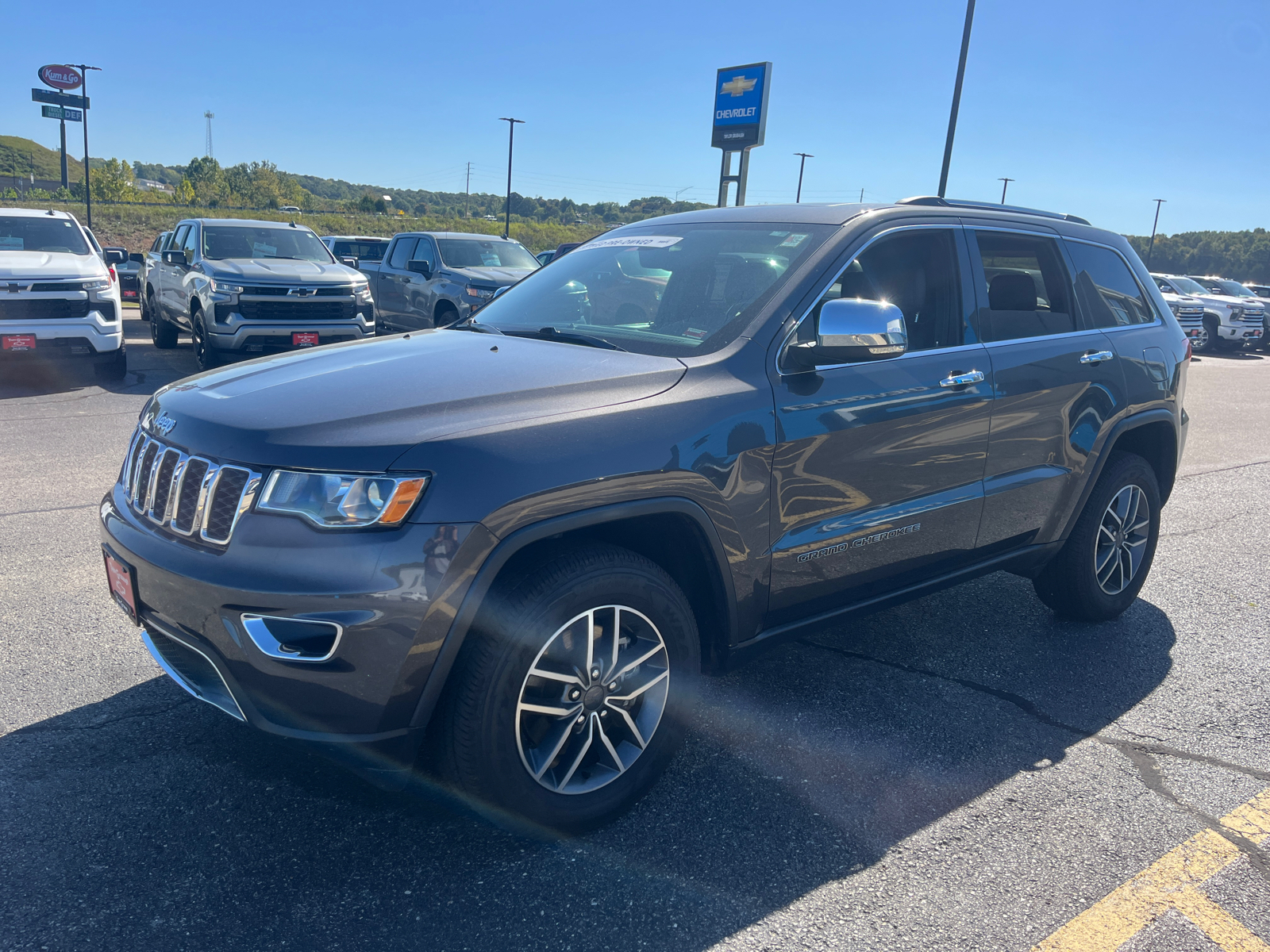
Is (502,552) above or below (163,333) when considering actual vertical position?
above

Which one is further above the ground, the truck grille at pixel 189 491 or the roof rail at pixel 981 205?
the roof rail at pixel 981 205

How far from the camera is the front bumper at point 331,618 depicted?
2.20 m

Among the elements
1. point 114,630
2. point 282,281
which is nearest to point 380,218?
point 282,281

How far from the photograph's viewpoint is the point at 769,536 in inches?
115

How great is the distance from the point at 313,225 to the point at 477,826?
6312 cm

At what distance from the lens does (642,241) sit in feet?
12.6

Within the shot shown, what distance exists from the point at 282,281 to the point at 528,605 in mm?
9494

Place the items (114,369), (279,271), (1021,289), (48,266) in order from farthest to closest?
(279,271) → (114,369) → (48,266) → (1021,289)

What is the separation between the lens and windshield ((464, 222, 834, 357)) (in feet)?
10.3

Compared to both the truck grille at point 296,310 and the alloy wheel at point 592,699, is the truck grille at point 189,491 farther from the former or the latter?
the truck grille at point 296,310

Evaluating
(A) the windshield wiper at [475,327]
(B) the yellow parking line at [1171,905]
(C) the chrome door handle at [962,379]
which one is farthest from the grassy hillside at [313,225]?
(B) the yellow parking line at [1171,905]

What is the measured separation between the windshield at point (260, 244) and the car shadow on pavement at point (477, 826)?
9.44 meters

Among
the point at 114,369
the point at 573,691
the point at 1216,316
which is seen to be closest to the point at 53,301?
the point at 114,369

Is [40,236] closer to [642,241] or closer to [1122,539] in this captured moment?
[642,241]
